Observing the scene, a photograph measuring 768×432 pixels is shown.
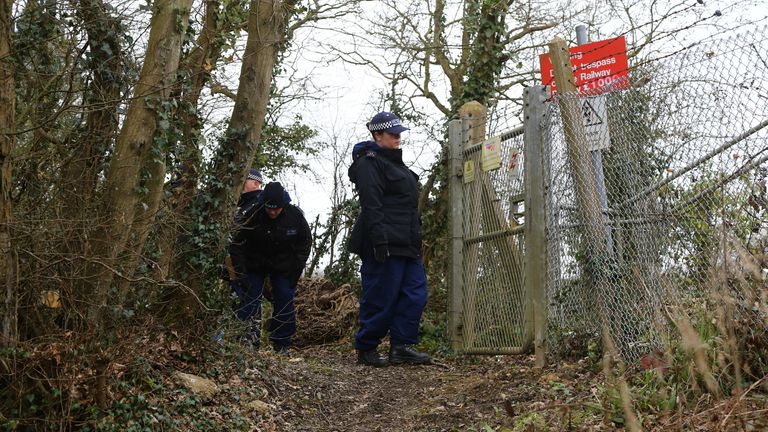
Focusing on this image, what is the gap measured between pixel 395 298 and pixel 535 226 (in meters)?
1.68

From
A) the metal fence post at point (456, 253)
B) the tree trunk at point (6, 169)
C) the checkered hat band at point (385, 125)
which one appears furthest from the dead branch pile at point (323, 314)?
the tree trunk at point (6, 169)

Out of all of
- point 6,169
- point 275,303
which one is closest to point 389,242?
point 275,303

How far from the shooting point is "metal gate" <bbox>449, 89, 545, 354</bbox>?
7488 mm

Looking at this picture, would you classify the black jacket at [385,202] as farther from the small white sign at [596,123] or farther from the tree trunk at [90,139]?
the tree trunk at [90,139]

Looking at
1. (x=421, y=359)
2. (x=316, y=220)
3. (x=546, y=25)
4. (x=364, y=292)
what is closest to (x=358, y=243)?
(x=364, y=292)

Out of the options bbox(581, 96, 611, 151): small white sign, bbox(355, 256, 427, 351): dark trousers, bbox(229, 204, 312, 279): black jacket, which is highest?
bbox(581, 96, 611, 151): small white sign

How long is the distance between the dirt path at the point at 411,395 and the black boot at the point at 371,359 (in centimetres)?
8

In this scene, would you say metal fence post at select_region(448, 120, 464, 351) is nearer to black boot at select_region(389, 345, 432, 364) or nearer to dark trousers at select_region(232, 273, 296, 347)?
black boot at select_region(389, 345, 432, 364)

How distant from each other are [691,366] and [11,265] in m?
3.55

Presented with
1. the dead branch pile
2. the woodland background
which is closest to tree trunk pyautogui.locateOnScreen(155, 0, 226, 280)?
the woodland background

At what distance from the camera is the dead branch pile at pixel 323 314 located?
38.2ft

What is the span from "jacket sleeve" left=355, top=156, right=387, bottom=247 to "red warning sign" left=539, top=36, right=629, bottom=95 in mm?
1671

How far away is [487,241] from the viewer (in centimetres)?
810

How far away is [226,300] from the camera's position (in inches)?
296
